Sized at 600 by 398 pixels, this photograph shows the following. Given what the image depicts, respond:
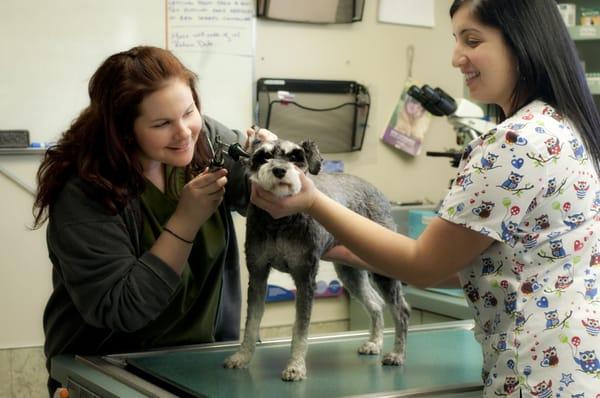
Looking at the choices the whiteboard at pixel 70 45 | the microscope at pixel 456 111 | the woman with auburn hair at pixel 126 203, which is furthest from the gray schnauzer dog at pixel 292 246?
the whiteboard at pixel 70 45

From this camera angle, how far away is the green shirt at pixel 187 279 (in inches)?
65.7

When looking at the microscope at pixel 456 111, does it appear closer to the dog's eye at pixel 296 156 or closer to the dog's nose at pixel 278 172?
the dog's eye at pixel 296 156

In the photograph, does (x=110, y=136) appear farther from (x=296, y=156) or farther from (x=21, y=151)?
(x=21, y=151)

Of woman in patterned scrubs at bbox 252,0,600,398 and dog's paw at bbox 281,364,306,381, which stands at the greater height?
woman in patterned scrubs at bbox 252,0,600,398

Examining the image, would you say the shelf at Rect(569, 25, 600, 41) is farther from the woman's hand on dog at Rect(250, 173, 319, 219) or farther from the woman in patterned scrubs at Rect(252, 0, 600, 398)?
the woman's hand on dog at Rect(250, 173, 319, 219)

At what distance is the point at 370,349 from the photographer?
1778 mm

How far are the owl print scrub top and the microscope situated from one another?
5.40 feet

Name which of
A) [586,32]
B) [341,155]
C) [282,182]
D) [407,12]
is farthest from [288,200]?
[407,12]

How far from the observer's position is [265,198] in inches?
55.8

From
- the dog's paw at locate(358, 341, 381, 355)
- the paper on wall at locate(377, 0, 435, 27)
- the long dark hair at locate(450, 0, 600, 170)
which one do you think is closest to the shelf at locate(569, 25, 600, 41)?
the paper on wall at locate(377, 0, 435, 27)

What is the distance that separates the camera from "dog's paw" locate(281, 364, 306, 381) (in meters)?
1.53

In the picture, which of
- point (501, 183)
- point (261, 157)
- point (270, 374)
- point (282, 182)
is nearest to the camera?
point (501, 183)

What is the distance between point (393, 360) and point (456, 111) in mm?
1517

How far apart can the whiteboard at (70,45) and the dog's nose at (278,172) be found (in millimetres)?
1711
